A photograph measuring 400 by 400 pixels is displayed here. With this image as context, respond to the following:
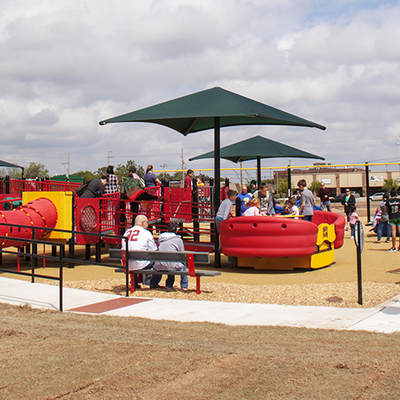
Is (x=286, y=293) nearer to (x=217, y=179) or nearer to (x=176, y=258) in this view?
(x=176, y=258)

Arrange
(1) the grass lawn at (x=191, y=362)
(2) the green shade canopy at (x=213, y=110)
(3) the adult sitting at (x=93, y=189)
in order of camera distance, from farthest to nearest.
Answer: (3) the adult sitting at (x=93, y=189) → (2) the green shade canopy at (x=213, y=110) → (1) the grass lawn at (x=191, y=362)

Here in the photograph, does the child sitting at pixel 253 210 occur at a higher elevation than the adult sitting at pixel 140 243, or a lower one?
higher

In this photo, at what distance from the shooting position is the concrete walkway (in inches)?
227

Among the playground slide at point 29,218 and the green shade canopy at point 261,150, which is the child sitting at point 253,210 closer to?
the playground slide at point 29,218

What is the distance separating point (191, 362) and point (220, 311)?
2.34 meters

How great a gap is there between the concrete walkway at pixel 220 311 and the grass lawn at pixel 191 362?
1.36 feet

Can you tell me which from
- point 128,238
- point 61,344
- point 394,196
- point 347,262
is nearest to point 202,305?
point 128,238

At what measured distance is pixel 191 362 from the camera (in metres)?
4.19

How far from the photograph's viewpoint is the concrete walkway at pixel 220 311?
5.76m

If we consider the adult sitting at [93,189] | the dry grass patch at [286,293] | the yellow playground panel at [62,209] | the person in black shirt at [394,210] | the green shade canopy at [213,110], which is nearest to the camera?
the dry grass patch at [286,293]

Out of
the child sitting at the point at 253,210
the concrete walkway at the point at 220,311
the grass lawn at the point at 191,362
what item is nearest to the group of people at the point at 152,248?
the concrete walkway at the point at 220,311

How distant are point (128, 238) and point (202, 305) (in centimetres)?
170

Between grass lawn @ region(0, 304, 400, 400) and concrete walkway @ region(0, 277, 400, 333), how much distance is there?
414 mm

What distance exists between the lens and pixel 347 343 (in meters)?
4.78
